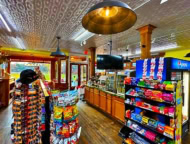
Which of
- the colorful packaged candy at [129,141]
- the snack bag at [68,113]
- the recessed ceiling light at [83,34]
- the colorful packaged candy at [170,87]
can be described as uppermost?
the recessed ceiling light at [83,34]

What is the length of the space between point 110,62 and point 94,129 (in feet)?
8.09

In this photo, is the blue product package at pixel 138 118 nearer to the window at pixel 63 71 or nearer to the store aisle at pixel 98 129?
the store aisle at pixel 98 129

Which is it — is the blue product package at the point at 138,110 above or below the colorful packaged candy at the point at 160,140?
above

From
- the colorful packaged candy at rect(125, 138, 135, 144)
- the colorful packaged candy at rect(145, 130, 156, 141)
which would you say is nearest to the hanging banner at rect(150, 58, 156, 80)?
the colorful packaged candy at rect(145, 130, 156, 141)

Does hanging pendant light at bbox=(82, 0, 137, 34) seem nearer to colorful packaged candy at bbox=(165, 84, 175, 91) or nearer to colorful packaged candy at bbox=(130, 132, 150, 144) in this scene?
colorful packaged candy at bbox=(165, 84, 175, 91)

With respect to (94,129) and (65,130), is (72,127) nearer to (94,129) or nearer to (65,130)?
(65,130)

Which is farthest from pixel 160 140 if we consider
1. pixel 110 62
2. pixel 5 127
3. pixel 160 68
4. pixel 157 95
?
pixel 5 127

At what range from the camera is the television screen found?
4.02 meters

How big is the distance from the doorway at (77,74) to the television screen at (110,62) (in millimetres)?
3937

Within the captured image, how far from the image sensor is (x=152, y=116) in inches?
88.8

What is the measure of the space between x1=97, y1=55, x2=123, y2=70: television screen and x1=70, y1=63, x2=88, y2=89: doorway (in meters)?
3.94

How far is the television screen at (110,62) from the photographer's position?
4.02 meters

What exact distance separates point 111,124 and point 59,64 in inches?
228

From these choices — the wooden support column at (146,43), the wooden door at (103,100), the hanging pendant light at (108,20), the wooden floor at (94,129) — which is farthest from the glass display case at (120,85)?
the hanging pendant light at (108,20)
